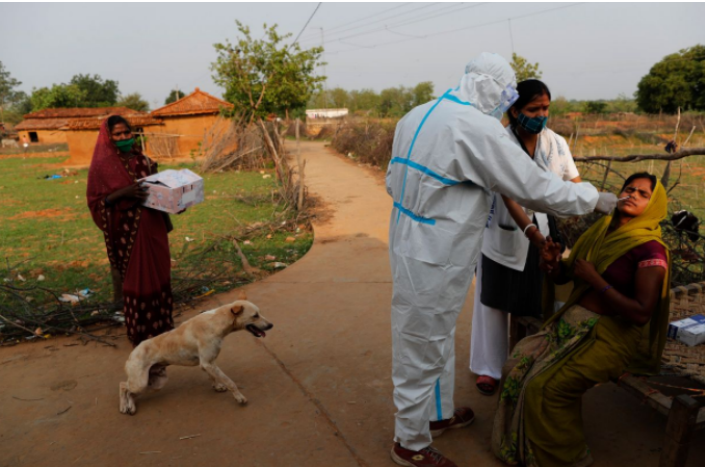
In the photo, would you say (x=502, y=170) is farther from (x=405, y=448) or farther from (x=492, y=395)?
(x=492, y=395)

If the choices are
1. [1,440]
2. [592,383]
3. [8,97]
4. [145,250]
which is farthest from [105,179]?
[8,97]

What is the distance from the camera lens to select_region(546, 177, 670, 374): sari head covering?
232 cm

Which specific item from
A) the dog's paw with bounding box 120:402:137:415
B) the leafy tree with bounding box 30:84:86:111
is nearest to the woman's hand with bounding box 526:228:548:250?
Result: the dog's paw with bounding box 120:402:137:415

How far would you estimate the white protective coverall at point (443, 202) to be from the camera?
6.74 feet

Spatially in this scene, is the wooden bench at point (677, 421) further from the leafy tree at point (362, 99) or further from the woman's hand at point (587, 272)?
the leafy tree at point (362, 99)

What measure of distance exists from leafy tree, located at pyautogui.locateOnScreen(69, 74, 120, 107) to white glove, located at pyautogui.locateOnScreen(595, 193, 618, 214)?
2028 inches

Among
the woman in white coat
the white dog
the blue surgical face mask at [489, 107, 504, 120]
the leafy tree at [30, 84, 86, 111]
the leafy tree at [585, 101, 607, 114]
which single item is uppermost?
the leafy tree at [30, 84, 86, 111]

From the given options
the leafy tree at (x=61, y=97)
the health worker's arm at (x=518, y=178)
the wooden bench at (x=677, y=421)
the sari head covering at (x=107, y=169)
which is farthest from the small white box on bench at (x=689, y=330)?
the leafy tree at (x=61, y=97)

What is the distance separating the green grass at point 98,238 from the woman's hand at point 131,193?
64.8 inches

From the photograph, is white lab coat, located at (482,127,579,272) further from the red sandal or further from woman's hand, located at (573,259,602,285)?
the red sandal

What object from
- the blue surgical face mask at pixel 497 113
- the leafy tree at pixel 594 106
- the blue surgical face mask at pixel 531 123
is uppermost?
the leafy tree at pixel 594 106

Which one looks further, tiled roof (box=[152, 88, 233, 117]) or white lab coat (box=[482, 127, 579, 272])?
tiled roof (box=[152, 88, 233, 117])

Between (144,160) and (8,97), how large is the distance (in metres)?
75.6

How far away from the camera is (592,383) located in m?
2.27
